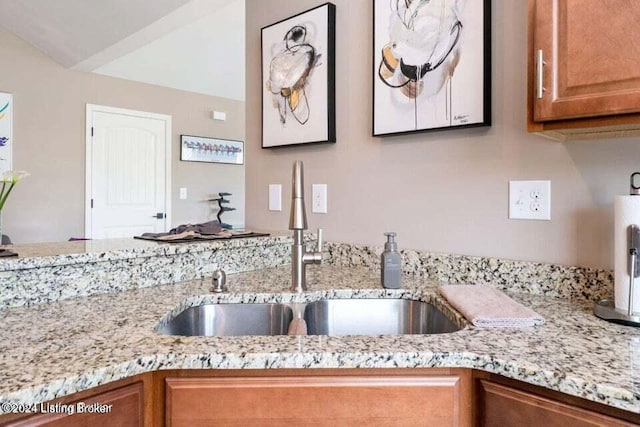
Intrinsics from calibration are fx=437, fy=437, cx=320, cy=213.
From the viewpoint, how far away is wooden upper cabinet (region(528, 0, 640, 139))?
858 mm

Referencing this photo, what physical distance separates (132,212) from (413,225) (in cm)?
Answer: 386

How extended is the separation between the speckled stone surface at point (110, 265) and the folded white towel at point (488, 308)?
737 millimetres

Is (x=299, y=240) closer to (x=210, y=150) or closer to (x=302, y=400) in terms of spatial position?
(x=302, y=400)

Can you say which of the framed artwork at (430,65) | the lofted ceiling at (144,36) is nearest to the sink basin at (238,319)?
the framed artwork at (430,65)

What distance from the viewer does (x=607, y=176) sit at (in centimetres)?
112

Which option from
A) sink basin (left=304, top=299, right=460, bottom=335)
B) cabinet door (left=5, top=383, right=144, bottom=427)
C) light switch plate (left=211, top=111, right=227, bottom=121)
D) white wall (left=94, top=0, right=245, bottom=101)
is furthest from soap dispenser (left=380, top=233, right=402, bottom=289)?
light switch plate (left=211, top=111, right=227, bottom=121)

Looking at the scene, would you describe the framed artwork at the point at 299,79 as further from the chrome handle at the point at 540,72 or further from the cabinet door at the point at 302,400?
the cabinet door at the point at 302,400

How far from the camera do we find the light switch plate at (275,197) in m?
1.94

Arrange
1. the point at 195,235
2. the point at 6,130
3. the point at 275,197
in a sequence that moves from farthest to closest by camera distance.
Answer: the point at 6,130 → the point at 275,197 → the point at 195,235

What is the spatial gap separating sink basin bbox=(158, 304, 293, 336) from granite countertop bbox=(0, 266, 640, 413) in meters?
0.16

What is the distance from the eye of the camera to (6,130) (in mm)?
3869

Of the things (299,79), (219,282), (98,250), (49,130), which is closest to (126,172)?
(49,130)

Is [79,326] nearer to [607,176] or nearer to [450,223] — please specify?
[450,223]

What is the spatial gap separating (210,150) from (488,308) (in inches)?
185
